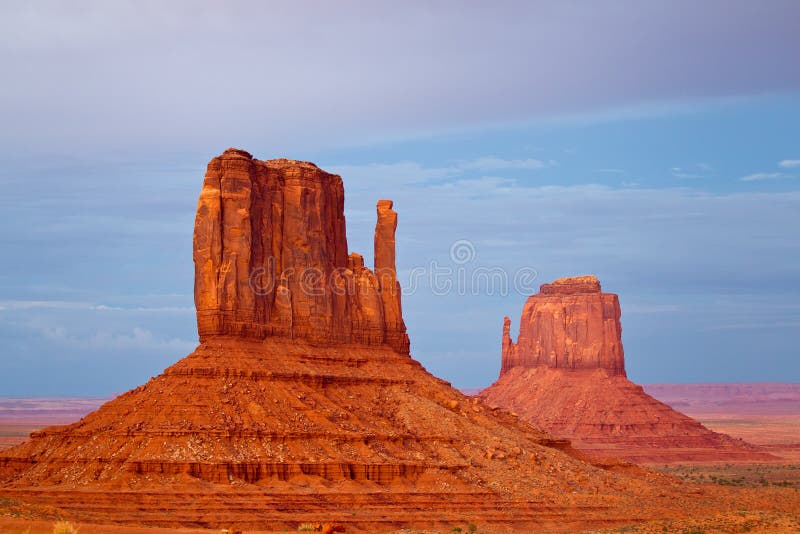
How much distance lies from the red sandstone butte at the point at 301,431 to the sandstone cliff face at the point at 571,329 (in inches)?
2841

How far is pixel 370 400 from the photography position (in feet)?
304

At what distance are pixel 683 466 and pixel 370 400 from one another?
64.9 m

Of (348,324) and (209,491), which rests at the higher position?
(348,324)

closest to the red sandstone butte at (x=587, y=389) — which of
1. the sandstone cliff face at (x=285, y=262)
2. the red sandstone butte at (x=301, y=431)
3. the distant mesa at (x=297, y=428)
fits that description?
the red sandstone butte at (x=301, y=431)

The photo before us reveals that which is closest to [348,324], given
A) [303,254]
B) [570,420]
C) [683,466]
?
[303,254]

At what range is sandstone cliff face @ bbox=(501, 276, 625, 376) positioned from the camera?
17775 centimetres

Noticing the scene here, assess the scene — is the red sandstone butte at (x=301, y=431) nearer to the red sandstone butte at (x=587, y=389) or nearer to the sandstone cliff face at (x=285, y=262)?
the sandstone cliff face at (x=285, y=262)

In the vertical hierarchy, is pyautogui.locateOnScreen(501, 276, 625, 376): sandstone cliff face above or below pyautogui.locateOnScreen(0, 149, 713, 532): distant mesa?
above

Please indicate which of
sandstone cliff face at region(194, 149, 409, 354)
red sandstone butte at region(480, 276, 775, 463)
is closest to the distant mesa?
sandstone cliff face at region(194, 149, 409, 354)

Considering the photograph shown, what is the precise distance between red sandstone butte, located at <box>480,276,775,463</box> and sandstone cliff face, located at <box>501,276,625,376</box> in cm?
12

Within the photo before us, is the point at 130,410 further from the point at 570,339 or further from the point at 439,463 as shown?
the point at 570,339

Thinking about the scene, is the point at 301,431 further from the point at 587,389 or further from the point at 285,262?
the point at 587,389

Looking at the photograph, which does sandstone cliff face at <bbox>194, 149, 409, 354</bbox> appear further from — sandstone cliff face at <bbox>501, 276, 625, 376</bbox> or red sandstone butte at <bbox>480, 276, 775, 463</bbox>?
sandstone cliff face at <bbox>501, 276, 625, 376</bbox>

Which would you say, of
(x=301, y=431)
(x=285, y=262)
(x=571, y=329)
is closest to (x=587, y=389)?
(x=571, y=329)
